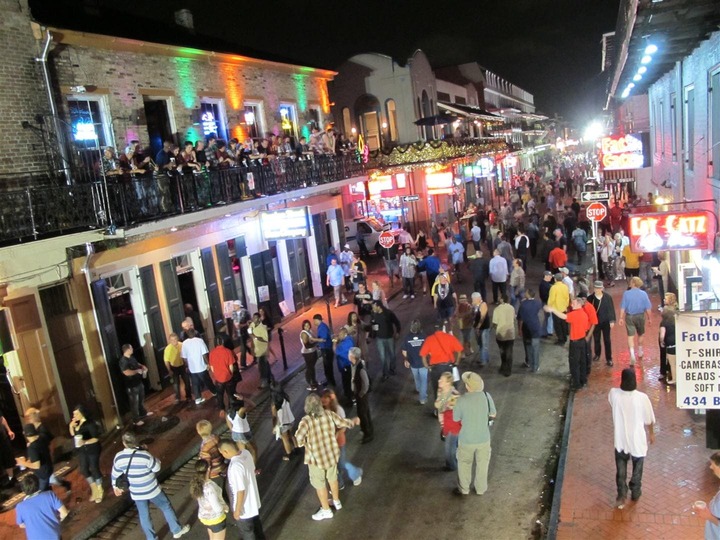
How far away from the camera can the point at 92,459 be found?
891 cm

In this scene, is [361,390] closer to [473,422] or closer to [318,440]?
[318,440]

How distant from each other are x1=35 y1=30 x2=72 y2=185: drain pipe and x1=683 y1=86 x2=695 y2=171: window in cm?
1191

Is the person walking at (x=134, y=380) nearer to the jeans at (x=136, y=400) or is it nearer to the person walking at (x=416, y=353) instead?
the jeans at (x=136, y=400)

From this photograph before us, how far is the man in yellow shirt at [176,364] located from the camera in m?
12.2

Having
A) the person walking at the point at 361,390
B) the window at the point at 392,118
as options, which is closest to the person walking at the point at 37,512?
the person walking at the point at 361,390

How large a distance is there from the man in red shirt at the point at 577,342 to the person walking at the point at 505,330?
1.24 m

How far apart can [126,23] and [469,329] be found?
11.6m

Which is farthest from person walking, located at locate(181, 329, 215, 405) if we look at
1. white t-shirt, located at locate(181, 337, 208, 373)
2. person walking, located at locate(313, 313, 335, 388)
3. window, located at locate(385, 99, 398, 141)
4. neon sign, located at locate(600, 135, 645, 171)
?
window, located at locate(385, 99, 398, 141)

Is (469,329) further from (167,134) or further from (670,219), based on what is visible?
(167,134)

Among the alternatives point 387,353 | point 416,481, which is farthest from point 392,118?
point 416,481

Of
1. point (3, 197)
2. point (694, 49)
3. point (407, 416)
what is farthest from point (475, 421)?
point (694, 49)

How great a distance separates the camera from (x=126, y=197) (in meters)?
11.2

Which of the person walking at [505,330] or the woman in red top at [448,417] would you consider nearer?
the woman in red top at [448,417]

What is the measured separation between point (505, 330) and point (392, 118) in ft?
76.8
